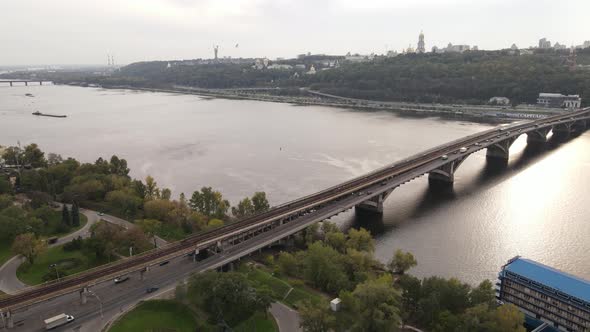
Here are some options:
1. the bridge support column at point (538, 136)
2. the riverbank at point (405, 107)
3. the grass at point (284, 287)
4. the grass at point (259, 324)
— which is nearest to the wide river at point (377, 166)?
the bridge support column at point (538, 136)

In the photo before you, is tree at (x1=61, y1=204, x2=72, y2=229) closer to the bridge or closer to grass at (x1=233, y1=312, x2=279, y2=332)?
the bridge

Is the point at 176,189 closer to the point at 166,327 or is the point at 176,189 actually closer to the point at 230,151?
the point at 230,151

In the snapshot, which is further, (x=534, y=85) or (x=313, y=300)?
(x=534, y=85)

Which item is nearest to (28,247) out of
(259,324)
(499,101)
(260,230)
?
(260,230)

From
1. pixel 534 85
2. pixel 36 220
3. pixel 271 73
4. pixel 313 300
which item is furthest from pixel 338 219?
pixel 271 73

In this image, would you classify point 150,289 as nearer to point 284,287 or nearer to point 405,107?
point 284,287

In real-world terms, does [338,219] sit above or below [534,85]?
below

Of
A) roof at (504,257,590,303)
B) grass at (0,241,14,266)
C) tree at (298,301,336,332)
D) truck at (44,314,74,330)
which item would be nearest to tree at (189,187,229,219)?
grass at (0,241,14,266)

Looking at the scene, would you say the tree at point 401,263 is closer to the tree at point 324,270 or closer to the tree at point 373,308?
the tree at point 324,270
